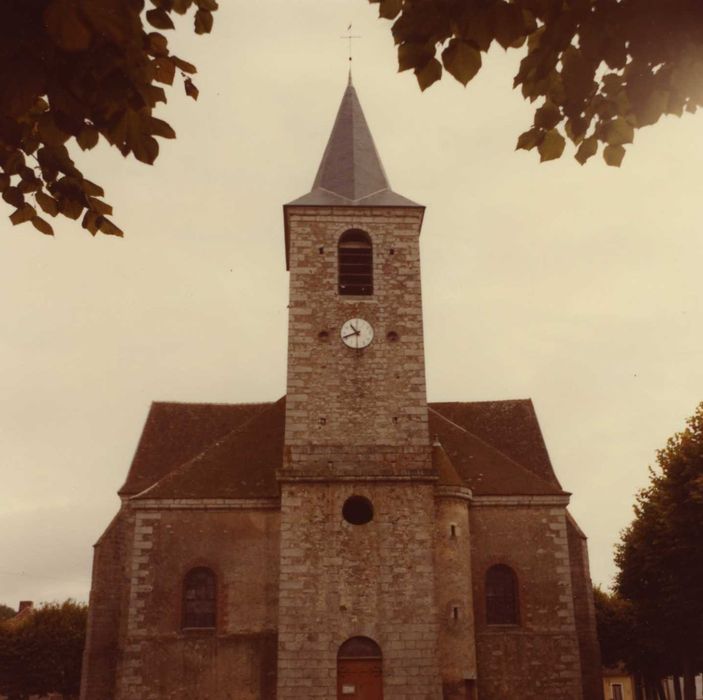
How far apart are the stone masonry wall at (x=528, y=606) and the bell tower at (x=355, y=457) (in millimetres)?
2573

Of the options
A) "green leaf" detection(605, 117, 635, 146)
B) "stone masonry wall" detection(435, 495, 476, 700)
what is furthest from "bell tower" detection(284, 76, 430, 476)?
"green leaf" detection(605, 117, 635, 146)

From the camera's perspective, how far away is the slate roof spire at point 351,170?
79.6ft

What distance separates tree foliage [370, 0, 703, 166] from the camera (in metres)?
3.83

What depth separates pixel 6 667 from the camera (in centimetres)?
3316

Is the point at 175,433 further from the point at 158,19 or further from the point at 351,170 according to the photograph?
the point at 158,19

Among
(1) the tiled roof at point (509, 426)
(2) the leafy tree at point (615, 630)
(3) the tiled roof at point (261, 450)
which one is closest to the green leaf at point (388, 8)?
(3) the tiled roof at point (261, 450)

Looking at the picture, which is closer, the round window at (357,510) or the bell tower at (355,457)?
the bell tower at (355,457)

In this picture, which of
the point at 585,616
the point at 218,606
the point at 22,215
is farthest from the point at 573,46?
the point at 585,616

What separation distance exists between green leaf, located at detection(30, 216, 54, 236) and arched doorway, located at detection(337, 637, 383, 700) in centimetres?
1663

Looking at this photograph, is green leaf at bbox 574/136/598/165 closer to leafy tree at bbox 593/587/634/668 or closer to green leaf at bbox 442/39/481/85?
green leaf at bbox 442/39/481/85

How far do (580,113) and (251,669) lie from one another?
1864 centimetres

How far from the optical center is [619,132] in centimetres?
484

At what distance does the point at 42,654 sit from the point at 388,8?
114 ft

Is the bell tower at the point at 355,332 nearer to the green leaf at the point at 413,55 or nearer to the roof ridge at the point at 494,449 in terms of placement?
→ the roof ridge at the point at 494,449
